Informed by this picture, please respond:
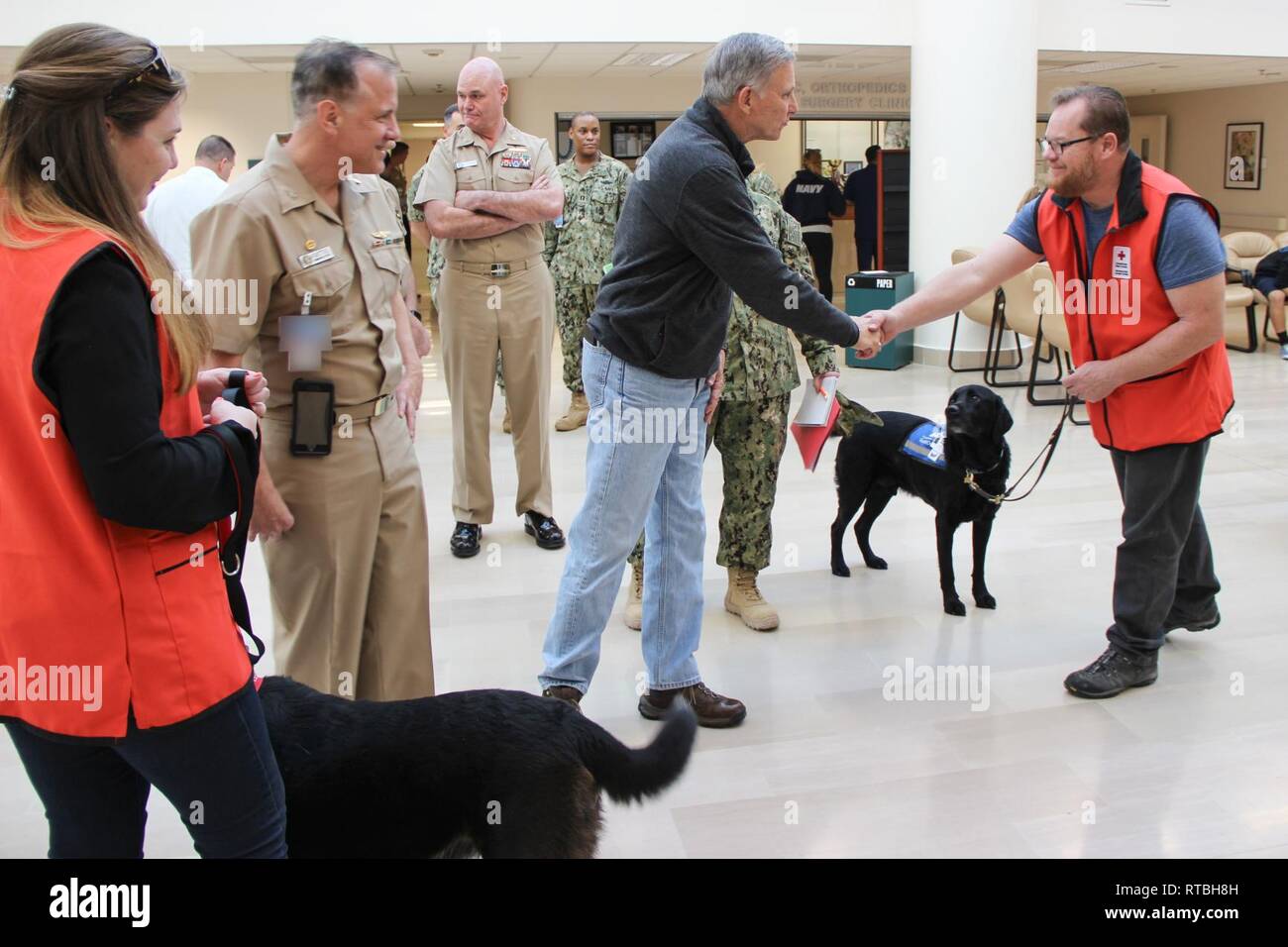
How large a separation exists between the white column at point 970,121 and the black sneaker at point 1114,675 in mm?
5677

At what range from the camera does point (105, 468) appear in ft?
4.16

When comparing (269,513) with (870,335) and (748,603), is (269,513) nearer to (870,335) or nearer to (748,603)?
(870,335)

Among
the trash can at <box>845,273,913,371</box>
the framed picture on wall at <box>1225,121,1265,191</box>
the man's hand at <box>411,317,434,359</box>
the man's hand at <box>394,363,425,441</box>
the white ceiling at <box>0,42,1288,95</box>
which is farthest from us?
the framed picture on wall at <box>1225,121,1265,191</box>

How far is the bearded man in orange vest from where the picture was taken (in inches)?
118

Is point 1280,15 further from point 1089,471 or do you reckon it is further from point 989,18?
point 1089,471

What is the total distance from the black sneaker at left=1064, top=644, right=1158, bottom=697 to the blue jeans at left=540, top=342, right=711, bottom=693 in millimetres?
1140

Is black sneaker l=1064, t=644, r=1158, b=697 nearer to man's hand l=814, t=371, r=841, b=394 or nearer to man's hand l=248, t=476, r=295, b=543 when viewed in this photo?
man's hand l=814, t=371, r=841, b=394

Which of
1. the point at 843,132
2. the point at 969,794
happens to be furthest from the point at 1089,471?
the point at 843,132

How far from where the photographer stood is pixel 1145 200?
3.04 metres

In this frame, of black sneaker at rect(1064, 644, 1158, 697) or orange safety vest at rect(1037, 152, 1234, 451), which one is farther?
black sneaker at rect(1064, 644, 1158, 697)

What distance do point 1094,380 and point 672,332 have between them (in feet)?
4.05

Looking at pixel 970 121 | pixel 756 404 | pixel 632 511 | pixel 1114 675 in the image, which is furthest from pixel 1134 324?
pixel 970 121

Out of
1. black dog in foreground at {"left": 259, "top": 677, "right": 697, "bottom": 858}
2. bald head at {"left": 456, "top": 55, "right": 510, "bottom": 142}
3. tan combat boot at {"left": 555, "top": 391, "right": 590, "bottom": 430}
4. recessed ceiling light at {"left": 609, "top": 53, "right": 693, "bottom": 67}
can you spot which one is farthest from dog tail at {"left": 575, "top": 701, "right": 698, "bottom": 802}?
recessed ceiling light at {"left": 609, "top": 53, "right": 693, "bottom": 67}
